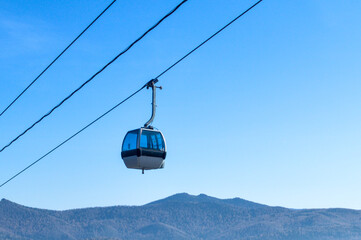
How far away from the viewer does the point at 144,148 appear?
13.6 metres

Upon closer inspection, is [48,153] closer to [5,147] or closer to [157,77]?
[5,147]

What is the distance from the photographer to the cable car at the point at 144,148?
13.5 meters

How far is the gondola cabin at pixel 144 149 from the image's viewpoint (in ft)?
44.3

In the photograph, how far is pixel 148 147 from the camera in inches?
537

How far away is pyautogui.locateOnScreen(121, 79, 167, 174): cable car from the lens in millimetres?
13492

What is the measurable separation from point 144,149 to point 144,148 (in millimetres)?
24

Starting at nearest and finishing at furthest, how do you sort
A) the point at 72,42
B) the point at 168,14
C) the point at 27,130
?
1. the point at 168,14
2. the point at 72,42
3. the point at 27,130

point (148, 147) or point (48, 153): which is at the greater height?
point (48, 153)

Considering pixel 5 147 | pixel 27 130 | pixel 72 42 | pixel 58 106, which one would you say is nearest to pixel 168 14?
pixel 72 42

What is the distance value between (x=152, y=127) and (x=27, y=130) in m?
5.79

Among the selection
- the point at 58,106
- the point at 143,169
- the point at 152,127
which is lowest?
the point at 143,169

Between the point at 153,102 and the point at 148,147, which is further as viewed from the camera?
the point at 148,147

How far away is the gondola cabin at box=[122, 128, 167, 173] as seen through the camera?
44.3 feet

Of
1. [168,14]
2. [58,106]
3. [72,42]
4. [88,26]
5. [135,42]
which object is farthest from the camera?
[58,106]
